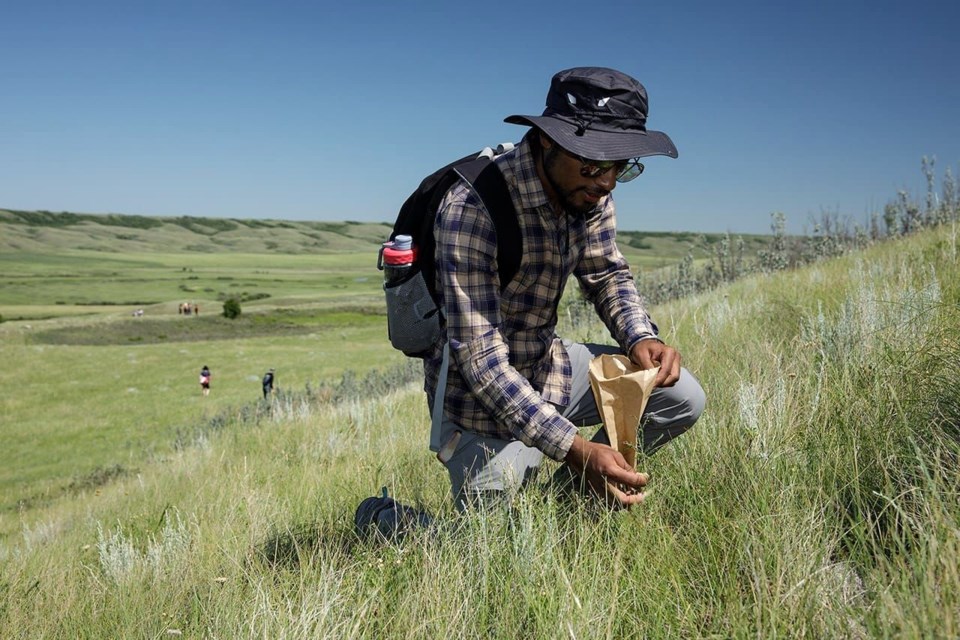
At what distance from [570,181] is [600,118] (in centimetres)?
24

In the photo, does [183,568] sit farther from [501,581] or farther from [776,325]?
[776,325]

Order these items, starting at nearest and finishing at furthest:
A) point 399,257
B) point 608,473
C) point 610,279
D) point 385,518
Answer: point 608,473, point 399,257, point 385,518, point 610,279

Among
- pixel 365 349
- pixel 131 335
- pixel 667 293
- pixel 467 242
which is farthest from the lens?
pixel 131 335

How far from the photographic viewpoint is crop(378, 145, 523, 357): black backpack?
8.20 ft

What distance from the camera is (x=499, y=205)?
2.48 meters

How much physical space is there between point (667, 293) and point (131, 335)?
42447 mm

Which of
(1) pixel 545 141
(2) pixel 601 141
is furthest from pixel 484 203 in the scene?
(2) pixel 601 141

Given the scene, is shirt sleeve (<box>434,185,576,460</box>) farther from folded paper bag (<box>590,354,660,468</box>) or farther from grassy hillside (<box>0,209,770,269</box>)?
grassy hillside (<box>0,209,770,269</box>)

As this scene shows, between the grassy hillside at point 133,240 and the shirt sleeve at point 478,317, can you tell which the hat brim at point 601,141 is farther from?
the grassy hillside at point 133,240

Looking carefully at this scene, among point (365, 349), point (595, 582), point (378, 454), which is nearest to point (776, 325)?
point (378, 454)

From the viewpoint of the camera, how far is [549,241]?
103 inches

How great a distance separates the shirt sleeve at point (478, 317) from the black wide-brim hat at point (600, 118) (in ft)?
1.32

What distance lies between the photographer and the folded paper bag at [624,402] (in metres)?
2.34

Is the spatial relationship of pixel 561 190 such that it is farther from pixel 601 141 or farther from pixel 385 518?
pixel 385 518
